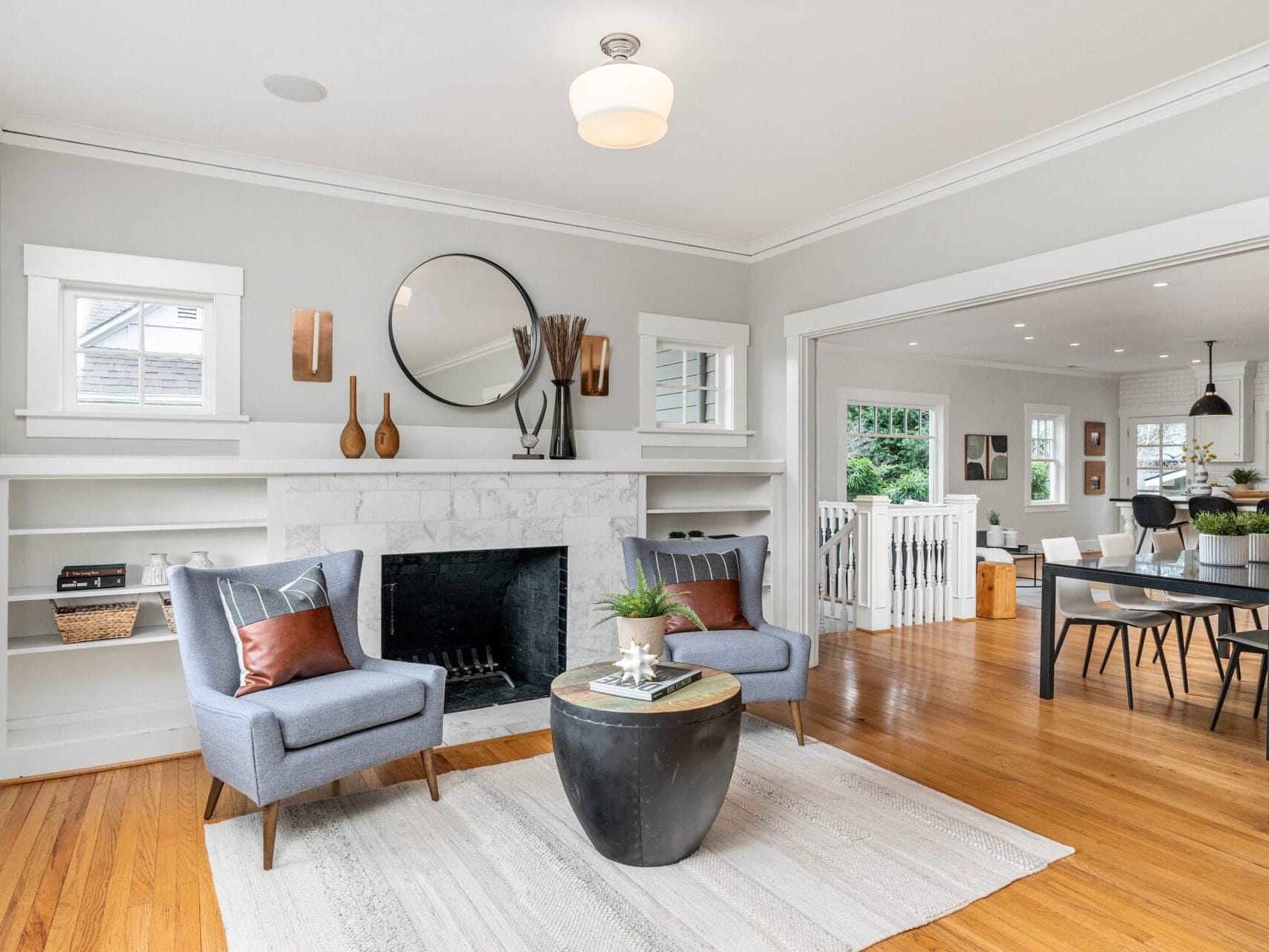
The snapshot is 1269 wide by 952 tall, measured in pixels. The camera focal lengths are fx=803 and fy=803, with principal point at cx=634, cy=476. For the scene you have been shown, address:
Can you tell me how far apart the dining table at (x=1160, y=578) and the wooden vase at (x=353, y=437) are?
364cm

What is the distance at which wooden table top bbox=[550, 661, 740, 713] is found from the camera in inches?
95.7

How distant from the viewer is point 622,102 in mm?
2455

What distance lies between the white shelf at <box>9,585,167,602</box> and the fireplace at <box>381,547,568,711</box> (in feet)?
3.62

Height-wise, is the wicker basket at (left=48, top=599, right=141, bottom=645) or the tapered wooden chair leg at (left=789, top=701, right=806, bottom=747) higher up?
the wicker basket at (left=48, top=599, right=141, bottom=645)

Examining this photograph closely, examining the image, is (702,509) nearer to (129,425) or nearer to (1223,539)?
(1223,539)

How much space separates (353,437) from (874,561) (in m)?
4.07

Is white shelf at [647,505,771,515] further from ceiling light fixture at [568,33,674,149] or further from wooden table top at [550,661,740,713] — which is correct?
ceiling light fixture at [568,33,674,149]

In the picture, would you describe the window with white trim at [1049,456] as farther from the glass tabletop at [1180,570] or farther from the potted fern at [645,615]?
the potted fern at [645,615]

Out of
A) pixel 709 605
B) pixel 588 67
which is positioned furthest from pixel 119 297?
pixel 709 605

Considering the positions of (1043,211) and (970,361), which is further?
(970,361)

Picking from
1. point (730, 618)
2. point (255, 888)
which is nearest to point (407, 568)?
point (730, 618)

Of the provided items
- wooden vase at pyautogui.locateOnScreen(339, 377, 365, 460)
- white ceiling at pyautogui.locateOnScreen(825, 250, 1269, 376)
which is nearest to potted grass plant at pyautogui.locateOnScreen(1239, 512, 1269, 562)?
white ceiling at pyautogui.locateOnScreen(825, 250, 1269, 376)

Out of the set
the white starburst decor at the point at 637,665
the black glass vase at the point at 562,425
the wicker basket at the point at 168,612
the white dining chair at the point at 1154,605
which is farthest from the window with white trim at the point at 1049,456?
the wicker basket at the point at 168,612

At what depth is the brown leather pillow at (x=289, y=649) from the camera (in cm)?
285
